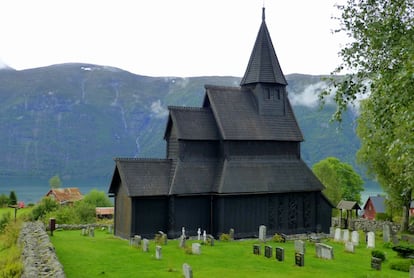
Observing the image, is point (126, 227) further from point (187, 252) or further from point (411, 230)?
point (411, 230)

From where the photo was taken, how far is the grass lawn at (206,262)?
16344mm

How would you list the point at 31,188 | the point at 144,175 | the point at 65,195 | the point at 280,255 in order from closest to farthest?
the point at 280,255, the point at 144,175, the point at 65,195, the point at 31,188

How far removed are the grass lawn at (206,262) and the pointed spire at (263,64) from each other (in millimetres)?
11825

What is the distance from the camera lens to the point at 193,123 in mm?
28219

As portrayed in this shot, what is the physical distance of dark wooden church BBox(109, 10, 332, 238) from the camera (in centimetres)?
2619

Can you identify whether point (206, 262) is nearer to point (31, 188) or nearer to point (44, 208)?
point (44, 208)

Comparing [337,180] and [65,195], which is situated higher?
[337,180]

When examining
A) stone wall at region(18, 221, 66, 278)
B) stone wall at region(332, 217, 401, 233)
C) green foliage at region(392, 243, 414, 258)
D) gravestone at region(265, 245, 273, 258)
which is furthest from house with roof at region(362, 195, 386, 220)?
stone wall at region(18, 221, 66, 278)

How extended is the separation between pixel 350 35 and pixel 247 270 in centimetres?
910

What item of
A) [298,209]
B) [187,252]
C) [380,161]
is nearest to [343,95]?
[187,252]

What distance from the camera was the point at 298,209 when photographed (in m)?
29.4

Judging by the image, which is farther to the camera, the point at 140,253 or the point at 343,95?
the point at 140,253

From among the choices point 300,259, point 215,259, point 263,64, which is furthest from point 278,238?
point 263,64

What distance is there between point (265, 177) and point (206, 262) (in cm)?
1065
